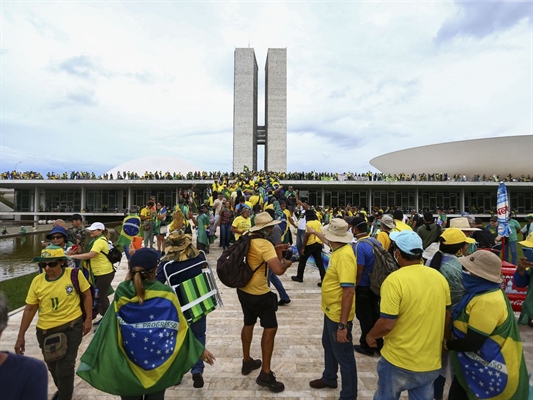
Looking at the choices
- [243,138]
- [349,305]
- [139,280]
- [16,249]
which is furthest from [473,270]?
[243,138]

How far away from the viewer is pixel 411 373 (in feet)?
7.02

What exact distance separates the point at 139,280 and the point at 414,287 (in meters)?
1.83

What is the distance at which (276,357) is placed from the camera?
3898 mm

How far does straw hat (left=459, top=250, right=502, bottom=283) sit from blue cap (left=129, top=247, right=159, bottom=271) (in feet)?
7.03

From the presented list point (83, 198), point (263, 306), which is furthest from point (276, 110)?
point (263, 306)

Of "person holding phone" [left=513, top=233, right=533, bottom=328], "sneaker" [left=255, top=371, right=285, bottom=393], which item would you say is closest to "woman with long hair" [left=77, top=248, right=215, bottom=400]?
"sneaker" [left=255, top=371, right=285, bottom=393]

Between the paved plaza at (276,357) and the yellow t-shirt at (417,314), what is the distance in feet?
4.27

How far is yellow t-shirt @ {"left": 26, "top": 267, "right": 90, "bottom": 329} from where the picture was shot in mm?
2809

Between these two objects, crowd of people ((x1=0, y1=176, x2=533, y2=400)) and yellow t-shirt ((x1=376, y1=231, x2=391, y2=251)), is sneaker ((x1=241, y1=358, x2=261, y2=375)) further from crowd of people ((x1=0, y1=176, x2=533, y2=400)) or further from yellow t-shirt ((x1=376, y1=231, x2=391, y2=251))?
yellow t-shirt ((x1=376, y1=231, x2=391, y2=251))

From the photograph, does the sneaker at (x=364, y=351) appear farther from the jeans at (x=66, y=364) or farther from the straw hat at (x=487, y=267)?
the jeans at (x=66, y=364)

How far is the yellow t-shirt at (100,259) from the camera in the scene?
4340 mm

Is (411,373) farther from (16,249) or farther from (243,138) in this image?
(243,138)

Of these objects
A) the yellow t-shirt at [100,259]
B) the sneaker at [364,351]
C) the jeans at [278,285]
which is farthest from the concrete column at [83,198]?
the sneaker at [364,351]

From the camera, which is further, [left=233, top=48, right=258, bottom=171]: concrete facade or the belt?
[left=233, top=48, right=258, bottom=171]: concrete facade
